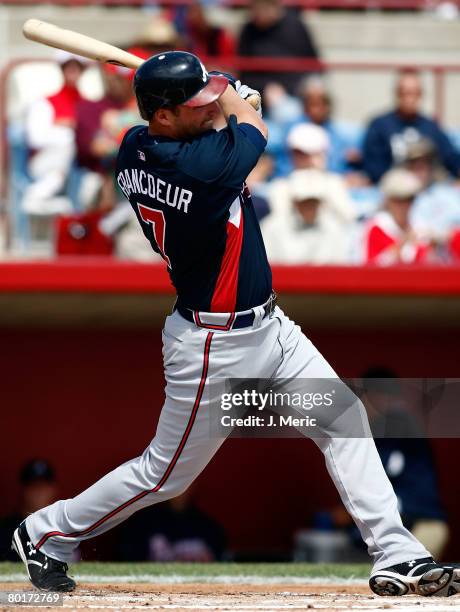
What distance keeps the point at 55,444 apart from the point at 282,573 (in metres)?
2.73

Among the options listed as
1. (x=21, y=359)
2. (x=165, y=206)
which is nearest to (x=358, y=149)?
(x=21, y=359)

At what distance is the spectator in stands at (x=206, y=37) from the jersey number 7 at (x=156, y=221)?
503 cm

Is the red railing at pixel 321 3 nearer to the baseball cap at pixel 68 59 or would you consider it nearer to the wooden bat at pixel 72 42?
the baseball cap at pixel 68 59

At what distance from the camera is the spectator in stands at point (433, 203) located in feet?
22.7

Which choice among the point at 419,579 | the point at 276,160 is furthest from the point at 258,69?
the point at 419,579

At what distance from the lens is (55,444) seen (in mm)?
7340

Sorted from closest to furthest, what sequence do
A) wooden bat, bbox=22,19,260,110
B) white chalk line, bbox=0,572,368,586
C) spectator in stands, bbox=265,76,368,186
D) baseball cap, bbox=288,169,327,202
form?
wooden bat, bbox=22,19,260,110, white chalk line, bbox=0,572,368,586, baseball cap, bbox=288,169,327,202, spectator in stands, bbox=265,76,368,186

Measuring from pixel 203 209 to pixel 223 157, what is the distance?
16 cm

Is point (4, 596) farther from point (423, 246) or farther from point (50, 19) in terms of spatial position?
point (50, 19)

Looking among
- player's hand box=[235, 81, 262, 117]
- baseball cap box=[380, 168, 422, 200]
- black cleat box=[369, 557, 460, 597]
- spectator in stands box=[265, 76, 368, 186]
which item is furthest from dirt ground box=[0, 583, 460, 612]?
spectator in stands box=[265, 76, 368, 186]

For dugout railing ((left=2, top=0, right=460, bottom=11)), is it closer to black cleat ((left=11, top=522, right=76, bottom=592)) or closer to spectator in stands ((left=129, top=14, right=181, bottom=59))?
spectator in stands ((left=129, top=14, right=181, bottom=59))

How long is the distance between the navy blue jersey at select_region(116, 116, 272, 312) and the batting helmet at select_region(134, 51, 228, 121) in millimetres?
108

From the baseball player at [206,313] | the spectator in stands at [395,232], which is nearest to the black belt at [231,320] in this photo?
the baseball player at [206,313]

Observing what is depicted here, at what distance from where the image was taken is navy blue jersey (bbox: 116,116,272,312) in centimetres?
350
